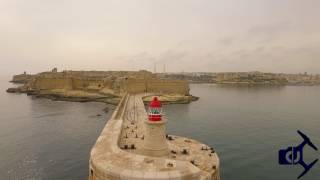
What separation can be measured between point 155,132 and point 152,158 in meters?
1.49

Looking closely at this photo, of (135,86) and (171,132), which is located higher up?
(135,86)

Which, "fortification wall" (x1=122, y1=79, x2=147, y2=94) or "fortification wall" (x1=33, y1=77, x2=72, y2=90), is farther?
"fortification wall" (x1=33, y1=77, x2=72, y2=90)

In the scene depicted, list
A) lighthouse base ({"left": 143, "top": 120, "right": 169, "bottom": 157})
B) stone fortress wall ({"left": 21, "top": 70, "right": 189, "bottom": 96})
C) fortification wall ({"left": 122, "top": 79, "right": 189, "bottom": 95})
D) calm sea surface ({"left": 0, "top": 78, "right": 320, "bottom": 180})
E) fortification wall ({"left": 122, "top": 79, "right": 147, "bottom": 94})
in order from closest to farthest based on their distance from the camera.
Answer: lighthouse base ({"left": 143, "top": 120, "right": 169, "bottom": 157}), calm sea surface ({"left": 0, "top": 78, "right": 320, "bottom": 180}), fortification wall ({"left": 122, "top": 79, "right": 147, "bottom": 94}), fortification wall ({"left": 122, "top": 79, "right": 189, "bottom": 95}), stone fortress wall ({"left": 21, "top": 70, "right": 189, "bottom": 96})

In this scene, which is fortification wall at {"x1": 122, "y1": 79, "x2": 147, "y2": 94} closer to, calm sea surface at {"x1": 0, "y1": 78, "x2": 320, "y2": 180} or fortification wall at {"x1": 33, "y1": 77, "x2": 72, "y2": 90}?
calm sea surface at {"x1": 0, "y1": 78, "x2": 320, "y2": 180}

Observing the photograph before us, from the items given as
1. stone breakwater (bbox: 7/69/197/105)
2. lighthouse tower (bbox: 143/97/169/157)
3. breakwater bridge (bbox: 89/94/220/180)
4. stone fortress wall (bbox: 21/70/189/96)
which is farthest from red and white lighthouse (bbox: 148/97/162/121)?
stone fortress wall (bbox: 21/70/189/96)

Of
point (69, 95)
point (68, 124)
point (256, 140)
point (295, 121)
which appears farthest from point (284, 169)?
point (69, 95)

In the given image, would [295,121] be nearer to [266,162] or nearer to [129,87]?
[266,162]

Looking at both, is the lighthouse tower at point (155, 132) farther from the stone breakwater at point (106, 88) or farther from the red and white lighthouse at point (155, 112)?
the stone breakwater at point (106, 88)

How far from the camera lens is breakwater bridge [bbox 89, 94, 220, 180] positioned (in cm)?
928

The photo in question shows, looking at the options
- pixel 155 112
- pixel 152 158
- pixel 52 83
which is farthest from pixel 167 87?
pixel 152 158

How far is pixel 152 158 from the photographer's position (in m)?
10.6

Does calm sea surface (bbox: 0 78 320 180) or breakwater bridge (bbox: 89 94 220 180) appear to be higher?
breakwater bridge (bbox: 89 94 220 180)

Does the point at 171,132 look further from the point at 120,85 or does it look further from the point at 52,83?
the point at 52,83

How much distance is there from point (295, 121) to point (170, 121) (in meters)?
14.9
